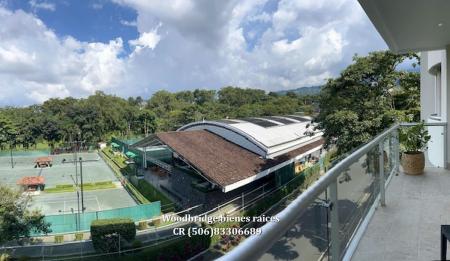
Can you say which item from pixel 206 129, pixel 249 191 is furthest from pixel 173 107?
pixel 249 191

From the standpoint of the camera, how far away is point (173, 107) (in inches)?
2211

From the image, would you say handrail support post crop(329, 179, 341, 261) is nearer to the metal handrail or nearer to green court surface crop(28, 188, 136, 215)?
the metal handrail

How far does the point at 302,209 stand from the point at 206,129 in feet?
65.9

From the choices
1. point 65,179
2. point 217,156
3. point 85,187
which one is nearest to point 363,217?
point 217,156

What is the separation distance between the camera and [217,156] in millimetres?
16500

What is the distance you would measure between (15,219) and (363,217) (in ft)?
43.1

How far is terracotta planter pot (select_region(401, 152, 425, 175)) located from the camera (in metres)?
5.03

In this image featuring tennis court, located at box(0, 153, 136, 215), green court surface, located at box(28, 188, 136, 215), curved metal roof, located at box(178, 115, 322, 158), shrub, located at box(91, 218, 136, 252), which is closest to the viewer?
shrub, located at box(91, 218, 136, 252)

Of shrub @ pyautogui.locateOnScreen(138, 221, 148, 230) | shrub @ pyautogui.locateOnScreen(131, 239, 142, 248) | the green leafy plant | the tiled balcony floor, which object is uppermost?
the green leafy plant

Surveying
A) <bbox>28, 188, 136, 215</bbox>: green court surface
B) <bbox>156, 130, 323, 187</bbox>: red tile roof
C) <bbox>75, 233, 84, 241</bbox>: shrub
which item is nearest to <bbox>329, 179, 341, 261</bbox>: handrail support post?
<bbox>156, 130, 323, 187</bbox>: red tile roof

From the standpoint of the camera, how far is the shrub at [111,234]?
462 inches

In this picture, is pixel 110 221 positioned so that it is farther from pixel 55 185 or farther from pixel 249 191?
pixel 55 185

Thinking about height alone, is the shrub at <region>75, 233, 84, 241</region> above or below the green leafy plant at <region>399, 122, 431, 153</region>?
below

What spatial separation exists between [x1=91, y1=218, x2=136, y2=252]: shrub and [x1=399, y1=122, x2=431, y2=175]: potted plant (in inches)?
385
